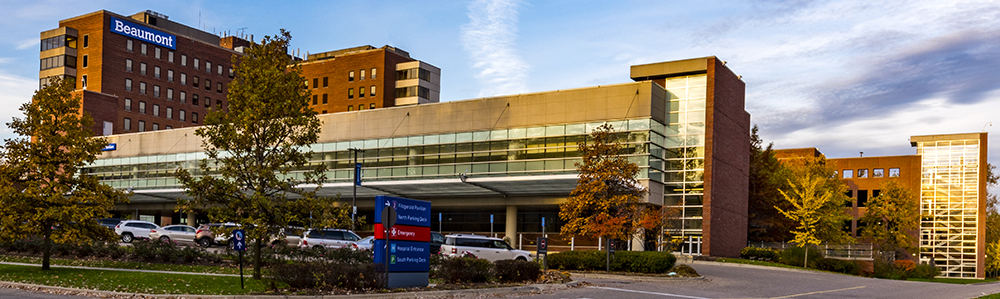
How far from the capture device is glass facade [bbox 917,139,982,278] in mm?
63969

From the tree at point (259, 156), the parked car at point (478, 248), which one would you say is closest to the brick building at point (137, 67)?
the parked car at point (478, 248)

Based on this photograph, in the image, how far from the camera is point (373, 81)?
95125 millimetres

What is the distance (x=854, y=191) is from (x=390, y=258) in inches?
3126

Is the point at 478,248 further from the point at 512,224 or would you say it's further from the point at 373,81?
the point at 373,81

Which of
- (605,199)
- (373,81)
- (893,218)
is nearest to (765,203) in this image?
(893,218)

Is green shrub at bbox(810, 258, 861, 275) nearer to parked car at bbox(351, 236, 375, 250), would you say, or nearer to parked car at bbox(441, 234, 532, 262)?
parked car at bbox(441, 234, 532, 262)

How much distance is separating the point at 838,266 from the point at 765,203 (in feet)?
62.8

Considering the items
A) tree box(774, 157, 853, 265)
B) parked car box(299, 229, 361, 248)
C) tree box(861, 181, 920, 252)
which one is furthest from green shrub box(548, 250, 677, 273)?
tree box(861, 181, 920, 252)

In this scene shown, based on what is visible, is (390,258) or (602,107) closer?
(390,258)

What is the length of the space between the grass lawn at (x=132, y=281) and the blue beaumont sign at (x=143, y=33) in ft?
258

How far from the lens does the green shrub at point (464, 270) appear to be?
21.5 metres

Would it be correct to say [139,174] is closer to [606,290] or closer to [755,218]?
[755,218]

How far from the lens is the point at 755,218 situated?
6234 centimetres

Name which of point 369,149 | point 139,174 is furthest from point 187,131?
point 369,149
